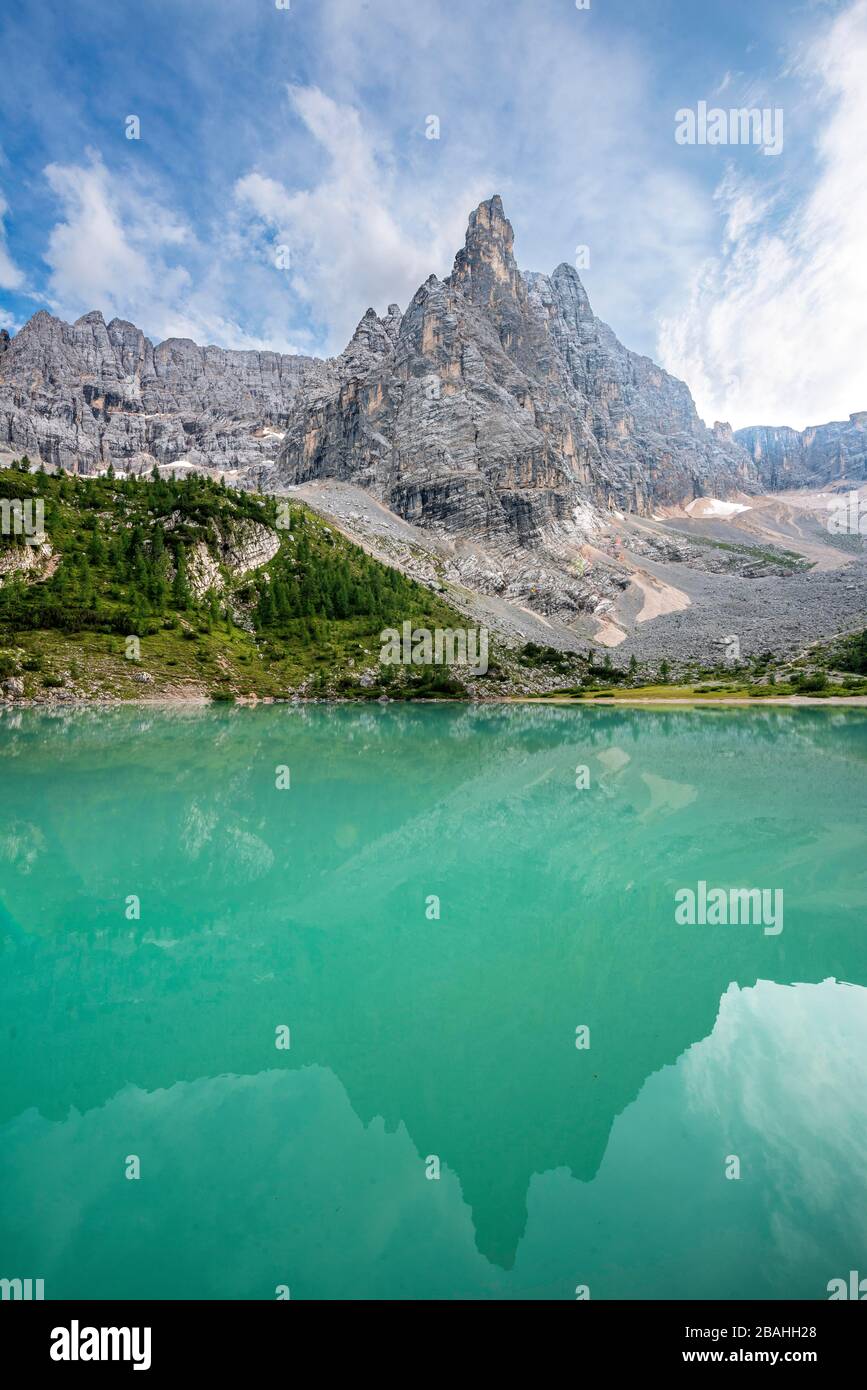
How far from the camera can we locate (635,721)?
209ft

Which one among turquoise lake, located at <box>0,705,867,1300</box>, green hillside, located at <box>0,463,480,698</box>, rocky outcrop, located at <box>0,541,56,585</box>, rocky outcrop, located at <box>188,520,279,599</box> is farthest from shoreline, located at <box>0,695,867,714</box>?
turquoise lake, located at <box>0,705,867,1300</box>

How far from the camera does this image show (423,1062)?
8.27 meters

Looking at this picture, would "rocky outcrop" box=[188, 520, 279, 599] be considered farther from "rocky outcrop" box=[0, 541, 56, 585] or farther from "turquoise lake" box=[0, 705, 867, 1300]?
"turquoise lake" box=[0, 705, 867, 1300]

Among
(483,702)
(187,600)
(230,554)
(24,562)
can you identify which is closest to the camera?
(24,562)

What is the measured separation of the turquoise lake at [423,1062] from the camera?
5.60m

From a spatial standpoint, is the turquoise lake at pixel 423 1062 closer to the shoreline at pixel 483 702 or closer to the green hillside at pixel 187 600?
the shoreline at pixel 483 702

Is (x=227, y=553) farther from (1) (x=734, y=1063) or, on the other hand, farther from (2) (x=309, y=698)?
(1) (x=734, y=1063)

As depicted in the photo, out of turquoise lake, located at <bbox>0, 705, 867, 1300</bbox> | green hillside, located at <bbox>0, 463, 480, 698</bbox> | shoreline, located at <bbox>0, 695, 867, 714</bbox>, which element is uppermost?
green hillside, located at <bbox>0, 463, 480, 698</bbox>

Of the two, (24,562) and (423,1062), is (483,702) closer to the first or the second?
(24,562)

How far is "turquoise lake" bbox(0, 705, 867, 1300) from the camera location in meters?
5.60

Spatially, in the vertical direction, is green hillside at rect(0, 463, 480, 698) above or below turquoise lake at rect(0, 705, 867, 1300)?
above

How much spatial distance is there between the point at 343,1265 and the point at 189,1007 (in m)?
5.31

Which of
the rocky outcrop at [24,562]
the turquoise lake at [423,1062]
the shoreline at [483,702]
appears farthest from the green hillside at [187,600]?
the turquoise lake at [423,1062]

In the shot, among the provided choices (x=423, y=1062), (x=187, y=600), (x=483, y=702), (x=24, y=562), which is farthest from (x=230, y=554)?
(x=423, y=1062)
